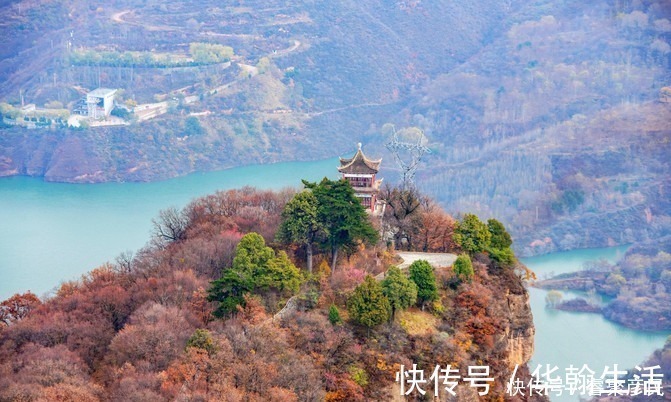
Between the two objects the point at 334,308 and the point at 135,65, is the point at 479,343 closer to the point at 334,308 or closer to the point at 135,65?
the point at 334,308

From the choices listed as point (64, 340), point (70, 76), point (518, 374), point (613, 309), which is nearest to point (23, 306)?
point (64, 340)

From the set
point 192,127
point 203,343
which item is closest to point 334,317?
point 203,343

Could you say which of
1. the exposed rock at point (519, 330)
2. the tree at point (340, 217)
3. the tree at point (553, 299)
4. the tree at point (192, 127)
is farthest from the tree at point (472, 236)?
the tree at point (192, 127)

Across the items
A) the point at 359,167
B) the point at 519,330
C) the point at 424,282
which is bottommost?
the point at 519,330

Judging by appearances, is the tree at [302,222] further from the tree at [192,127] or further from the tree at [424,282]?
the tree at [192,127]

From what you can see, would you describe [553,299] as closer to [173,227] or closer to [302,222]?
[173,227]

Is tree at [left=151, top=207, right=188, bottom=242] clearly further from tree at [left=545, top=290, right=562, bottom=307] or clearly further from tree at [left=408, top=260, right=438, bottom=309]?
tree at [left=545, top=290, right=562, bottom=307]
